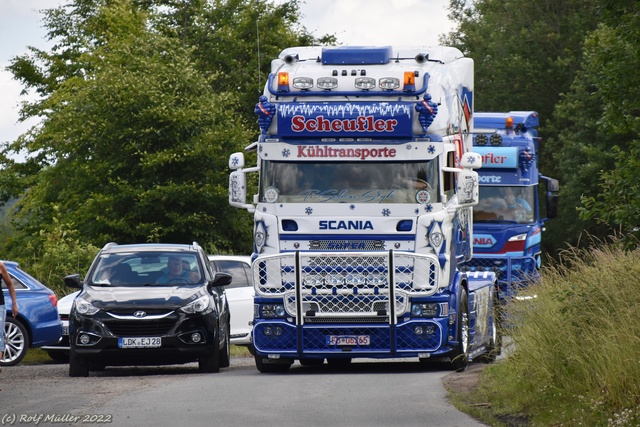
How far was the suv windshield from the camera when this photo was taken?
60.1 feet

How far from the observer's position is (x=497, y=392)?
13008 mm

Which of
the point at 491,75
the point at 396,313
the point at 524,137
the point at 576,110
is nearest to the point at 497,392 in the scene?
the point at 396,313

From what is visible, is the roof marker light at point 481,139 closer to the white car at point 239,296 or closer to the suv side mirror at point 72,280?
the white car at point 239,296

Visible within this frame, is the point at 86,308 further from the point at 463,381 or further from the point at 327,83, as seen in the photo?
the point at 463,381

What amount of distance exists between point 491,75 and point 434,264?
1877 inches

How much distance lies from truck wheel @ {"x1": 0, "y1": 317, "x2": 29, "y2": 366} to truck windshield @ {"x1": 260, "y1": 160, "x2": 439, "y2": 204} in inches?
209

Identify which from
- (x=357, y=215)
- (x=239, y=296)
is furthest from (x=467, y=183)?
(x=239, y=296)

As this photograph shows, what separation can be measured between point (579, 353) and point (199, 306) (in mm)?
6871

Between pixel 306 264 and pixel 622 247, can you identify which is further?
pixel 306 264

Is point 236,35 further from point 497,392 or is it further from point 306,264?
point 497,392

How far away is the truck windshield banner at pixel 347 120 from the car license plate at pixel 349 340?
2.53 metres

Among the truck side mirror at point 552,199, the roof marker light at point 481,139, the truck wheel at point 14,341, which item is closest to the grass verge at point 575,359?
the truck wheel at point 14,341

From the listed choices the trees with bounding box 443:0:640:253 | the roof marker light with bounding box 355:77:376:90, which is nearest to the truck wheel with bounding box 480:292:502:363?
the roof marker light with bounding box 355:77:376:90

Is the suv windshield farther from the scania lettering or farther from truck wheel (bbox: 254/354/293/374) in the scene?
the scania lettering
